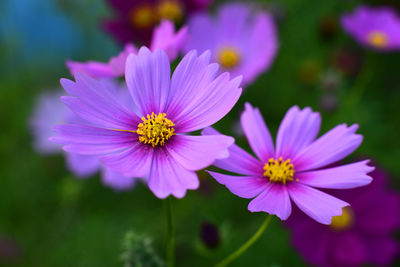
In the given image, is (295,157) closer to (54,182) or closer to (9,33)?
(54,182)

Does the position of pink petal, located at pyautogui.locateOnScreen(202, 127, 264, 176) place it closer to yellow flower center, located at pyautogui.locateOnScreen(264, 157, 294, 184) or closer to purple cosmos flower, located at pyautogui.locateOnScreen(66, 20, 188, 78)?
yellow flower center, located at pyautogui.locateOnScreen(264, 157, 294, 184)

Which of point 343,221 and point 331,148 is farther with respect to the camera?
point 343,221

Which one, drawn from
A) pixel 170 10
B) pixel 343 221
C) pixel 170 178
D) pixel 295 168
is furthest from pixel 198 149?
pixel 170 10

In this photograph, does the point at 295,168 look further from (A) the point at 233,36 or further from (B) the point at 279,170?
(A) the point at 233,36

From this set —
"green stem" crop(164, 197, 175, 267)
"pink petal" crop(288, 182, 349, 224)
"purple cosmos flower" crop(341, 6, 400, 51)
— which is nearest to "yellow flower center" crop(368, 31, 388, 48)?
"purple cosmos flower" crop(341, 6, 400, 51)

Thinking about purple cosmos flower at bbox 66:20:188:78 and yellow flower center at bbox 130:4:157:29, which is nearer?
purple cosmos flower at bbox 66:20:188:78

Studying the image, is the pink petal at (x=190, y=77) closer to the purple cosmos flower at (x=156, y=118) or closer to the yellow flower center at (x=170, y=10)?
the purple cosmos flower at (x=156, y=118)

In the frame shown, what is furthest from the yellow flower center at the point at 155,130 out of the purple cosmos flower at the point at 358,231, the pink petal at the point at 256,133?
the purple cosmos flower at the point at 358,231
